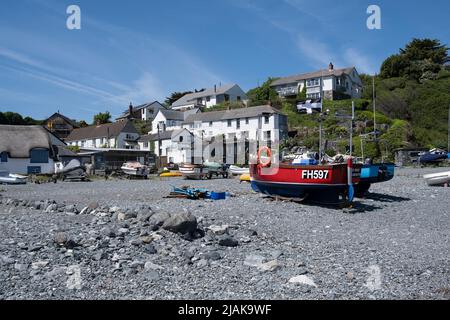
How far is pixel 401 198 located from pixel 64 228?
16746mm

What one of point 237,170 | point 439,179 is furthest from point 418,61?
point 439,179

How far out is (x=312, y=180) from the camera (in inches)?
679

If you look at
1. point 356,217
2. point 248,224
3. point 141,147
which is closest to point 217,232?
point 248,224

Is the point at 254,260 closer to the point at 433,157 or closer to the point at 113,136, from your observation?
the point at 433,157

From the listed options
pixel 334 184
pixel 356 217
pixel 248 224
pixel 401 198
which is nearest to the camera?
pixel 248 224

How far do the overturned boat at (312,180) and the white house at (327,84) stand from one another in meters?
50.3

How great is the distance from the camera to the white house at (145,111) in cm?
9125

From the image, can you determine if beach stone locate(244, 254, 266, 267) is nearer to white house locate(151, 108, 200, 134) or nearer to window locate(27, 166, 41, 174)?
window locate(27, 166, 41, 174)

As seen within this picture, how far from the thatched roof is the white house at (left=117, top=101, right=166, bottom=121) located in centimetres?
4473

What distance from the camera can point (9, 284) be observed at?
Answer: 6.96 meters

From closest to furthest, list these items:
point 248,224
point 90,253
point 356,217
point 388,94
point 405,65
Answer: point 90,253 < point 248,224 < point 356,217 < point 388,94 < point 405,65

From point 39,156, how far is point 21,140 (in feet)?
9.21

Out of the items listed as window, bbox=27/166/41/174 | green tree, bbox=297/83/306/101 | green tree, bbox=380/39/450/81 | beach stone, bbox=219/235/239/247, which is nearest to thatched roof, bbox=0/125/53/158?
window, bbox=27/166/41/174
